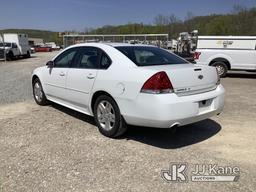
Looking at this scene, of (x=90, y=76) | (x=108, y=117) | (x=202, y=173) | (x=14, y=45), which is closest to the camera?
(x=202, y=173)

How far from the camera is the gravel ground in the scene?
346 centimetres

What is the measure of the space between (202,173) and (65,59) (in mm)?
3699

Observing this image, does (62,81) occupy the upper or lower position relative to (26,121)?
upper

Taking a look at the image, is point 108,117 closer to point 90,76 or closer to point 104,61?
point 90,76

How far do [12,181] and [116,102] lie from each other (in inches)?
72.4

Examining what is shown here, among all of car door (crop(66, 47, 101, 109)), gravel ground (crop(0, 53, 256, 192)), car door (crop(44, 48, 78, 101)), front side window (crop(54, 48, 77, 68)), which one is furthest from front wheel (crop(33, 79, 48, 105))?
car door (crop(66, 47, 101, 109))

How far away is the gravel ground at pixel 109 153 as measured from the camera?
3.46 meters

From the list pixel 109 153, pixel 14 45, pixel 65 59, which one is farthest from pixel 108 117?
pixel 14 45

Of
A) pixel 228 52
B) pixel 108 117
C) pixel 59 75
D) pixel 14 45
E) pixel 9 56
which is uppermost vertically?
pixel 14 45

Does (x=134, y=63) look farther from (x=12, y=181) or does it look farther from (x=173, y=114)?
(x=12, y=181)

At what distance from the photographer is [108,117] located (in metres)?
4.91

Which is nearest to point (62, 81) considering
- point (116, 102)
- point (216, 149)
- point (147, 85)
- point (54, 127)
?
point (54, 127)

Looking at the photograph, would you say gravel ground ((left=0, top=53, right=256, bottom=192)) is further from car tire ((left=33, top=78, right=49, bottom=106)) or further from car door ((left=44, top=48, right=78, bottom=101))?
car tire ((left=33, top=78, right=49, bottom=106))

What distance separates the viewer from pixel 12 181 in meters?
3.55
